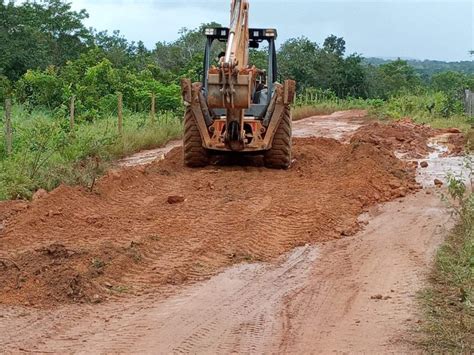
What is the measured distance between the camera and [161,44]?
56.8m

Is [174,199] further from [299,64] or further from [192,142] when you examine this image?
[299,64]

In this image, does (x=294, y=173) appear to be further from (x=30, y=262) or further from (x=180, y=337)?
(x=180, y=337)

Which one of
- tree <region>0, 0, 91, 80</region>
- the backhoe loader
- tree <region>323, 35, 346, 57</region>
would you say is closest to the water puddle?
the backhoe loader

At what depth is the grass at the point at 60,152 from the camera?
12.5m

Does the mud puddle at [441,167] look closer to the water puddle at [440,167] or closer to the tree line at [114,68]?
the water puddle at [440,167]

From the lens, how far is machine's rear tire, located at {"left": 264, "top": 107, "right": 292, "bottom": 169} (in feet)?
47.9

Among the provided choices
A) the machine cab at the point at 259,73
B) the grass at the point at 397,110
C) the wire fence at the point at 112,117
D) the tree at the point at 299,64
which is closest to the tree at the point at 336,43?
the tree at the point at 299,64

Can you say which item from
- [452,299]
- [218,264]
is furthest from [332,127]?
[452,299]

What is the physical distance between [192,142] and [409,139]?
8.42m

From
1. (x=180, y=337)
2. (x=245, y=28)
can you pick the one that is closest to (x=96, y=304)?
(x=180, y=337)

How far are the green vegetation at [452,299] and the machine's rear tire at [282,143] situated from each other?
572cm

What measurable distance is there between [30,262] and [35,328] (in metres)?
1.59

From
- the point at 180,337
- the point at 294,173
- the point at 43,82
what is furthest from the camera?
the point at 43,82

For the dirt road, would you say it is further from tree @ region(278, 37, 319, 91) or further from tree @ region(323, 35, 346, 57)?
tree @ region(323, 35, 346, 57)
